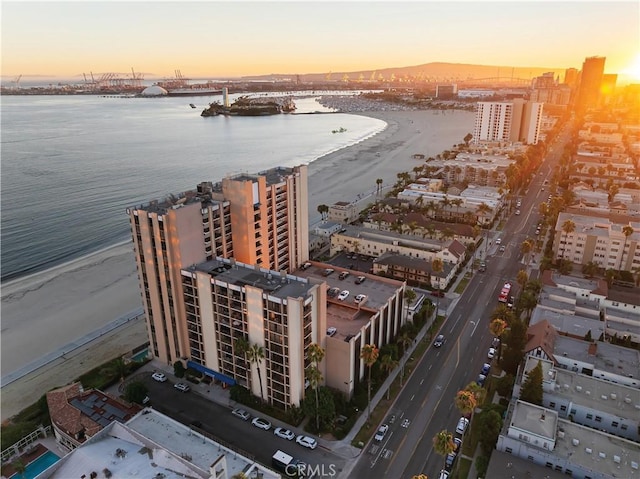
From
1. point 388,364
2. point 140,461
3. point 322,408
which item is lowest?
point 322,408

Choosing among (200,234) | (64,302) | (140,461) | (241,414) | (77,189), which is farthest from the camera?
(77,189)

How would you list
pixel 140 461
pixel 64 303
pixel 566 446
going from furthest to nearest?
pixel 64 303, pixel 566 446, pixel 140 461

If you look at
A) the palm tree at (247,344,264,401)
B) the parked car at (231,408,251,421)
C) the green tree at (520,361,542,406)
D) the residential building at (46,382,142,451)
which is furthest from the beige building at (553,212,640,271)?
the residential building at (46,382,142,451)

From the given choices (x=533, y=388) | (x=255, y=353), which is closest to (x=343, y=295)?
(x=255, y=353)

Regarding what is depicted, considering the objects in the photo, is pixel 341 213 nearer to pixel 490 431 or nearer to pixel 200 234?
pixel 200 234

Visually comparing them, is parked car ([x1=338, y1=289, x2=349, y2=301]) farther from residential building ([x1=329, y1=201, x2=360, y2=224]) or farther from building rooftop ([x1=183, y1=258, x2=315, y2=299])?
residential building ([x1=329, y1=201, x2=360, y2=224])

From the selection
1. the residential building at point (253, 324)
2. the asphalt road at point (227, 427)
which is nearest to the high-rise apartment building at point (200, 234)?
the residential building at point (253, 324)

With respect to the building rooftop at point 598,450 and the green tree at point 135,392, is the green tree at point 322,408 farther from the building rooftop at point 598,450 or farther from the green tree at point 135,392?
the building rooftop at point 598,450

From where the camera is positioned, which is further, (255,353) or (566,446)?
(255,353)
